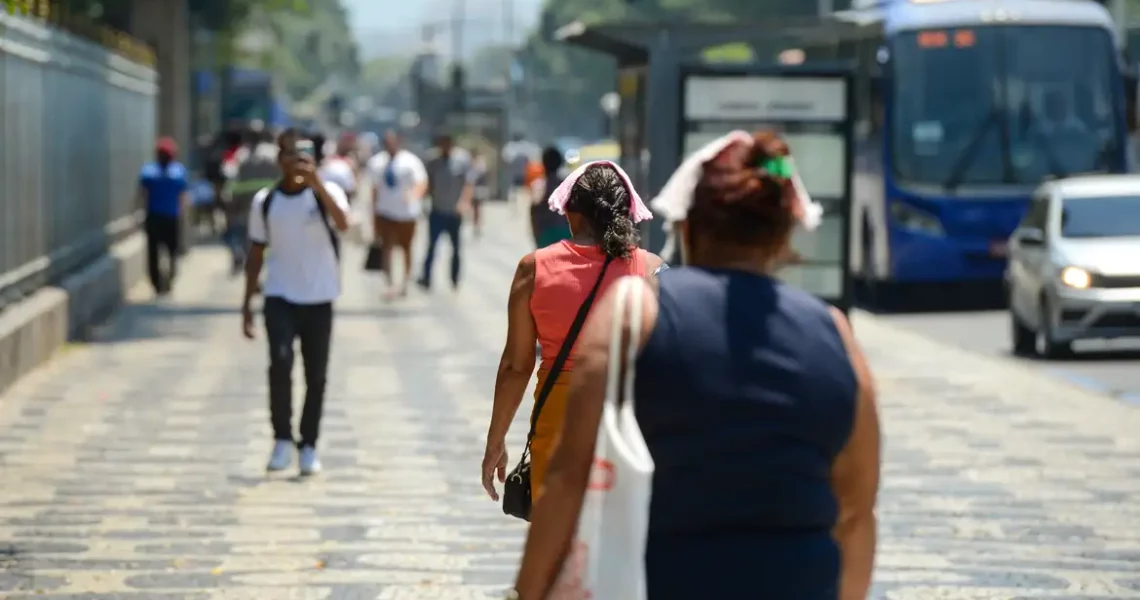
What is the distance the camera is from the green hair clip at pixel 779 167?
4066mm

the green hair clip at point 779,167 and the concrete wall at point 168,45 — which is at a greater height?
the concrete wall at point 168,45

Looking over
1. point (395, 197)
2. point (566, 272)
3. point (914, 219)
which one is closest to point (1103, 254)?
point (914, 219)

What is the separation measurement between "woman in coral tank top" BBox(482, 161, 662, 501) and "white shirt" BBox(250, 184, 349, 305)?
4.81 metres

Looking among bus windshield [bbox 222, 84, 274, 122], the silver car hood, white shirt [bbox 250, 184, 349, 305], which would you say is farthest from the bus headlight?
bus windshield [bbox 222, 84, 274, 122]

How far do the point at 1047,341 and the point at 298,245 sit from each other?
28.3 ft

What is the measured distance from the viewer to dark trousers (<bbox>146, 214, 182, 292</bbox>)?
78.7ft

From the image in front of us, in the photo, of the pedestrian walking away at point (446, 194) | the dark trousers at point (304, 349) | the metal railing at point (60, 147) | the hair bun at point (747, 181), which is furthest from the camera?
the pedestrian walking away at point (446, 194)

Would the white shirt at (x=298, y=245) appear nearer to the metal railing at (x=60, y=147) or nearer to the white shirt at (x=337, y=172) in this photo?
the metal railing at (x=60, y=147)

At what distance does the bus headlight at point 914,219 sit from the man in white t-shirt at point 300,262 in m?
14.1

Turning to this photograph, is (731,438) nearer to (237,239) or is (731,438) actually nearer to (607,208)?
(607,208)

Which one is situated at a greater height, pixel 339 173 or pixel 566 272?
pixel 566 272

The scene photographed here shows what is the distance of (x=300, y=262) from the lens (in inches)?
441

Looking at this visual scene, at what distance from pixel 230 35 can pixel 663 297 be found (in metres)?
46.4

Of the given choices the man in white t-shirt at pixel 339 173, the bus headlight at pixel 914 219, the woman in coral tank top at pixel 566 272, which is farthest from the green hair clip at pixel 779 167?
the bus headlight at pixel 914 219
